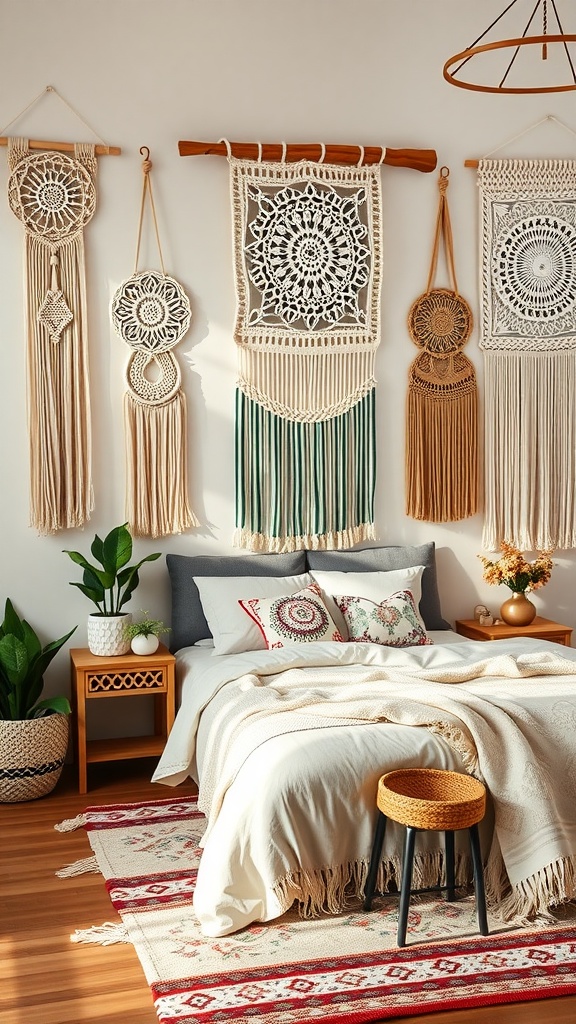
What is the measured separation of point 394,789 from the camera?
9.52ft

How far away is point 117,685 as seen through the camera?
417 centimetres

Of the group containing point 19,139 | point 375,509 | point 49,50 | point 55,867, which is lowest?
point 55,867

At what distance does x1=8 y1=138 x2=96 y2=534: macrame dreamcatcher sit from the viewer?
14.1 feet

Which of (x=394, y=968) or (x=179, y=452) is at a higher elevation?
(x=179, y=452)

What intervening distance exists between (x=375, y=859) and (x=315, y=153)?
3.06 metres

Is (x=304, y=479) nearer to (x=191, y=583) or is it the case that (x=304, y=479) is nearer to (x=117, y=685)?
(x=191, y=583)

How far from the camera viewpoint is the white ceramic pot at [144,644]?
4.14m

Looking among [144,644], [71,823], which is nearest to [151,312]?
[144,644]

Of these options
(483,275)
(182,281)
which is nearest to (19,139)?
(182,281)

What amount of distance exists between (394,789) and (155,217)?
2715 millimetres

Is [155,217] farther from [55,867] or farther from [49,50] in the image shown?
[55,867]

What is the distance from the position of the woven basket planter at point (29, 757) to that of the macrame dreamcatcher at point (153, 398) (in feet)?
3.13

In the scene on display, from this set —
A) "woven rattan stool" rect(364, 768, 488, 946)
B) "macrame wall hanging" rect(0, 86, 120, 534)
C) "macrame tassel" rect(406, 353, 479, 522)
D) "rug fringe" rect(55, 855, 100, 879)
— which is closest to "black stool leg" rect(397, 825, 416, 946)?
"woven rattan stool" rect(364, 768, 488, 946)

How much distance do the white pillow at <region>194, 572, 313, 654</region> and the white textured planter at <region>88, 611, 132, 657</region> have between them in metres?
0.35
